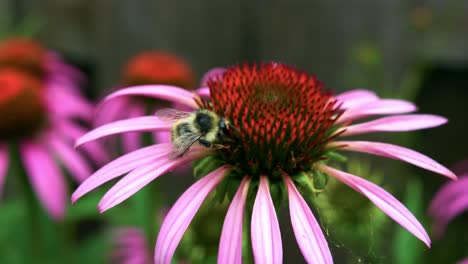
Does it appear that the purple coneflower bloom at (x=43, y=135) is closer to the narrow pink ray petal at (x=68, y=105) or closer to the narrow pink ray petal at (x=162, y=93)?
the narrow pink ray petal at (x=68, y=105)

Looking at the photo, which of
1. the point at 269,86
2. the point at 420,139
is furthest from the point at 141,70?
the point at 269,86

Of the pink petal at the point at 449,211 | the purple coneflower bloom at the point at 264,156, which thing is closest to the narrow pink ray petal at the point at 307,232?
the purple coneflower bloom at the point at 264,156

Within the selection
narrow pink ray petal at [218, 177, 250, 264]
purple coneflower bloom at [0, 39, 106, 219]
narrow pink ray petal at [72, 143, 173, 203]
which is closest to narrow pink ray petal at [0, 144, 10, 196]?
purple coneflower bloom at [0, 39, 106, 219]

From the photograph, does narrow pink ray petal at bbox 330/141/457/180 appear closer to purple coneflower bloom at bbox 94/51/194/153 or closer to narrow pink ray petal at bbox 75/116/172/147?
narrow pink ray petal at bbox 75/116/172/147

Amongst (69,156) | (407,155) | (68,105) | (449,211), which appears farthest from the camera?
(68,105)

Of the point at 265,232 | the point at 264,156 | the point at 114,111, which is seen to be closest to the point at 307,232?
the point at 265,232

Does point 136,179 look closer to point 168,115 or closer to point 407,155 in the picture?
point 168,115

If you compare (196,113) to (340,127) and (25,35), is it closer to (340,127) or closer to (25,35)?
(340,127)
